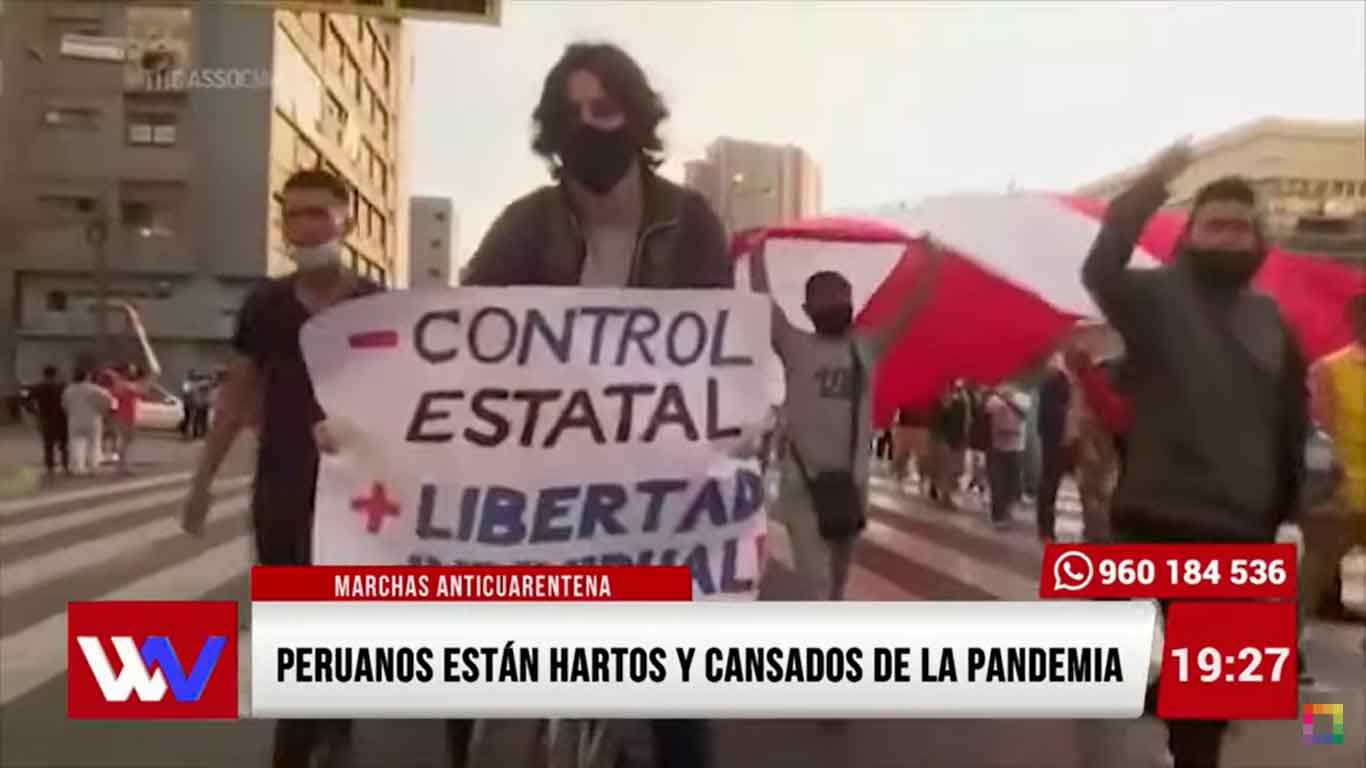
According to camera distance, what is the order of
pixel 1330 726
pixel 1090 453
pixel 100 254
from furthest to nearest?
pixel 1330 726
pixel 1090 453
pixel 100 254

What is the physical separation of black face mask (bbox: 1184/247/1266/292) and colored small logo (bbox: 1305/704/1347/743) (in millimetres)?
836

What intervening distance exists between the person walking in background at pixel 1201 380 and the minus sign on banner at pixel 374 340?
1262 millimetres

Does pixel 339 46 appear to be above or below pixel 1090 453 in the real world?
above

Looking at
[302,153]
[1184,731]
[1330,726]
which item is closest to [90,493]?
[302,153]

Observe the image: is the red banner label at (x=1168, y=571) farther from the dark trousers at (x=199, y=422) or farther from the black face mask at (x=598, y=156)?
the dark trousers at (x=199, y=422)

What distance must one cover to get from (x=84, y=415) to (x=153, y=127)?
20.3 inches

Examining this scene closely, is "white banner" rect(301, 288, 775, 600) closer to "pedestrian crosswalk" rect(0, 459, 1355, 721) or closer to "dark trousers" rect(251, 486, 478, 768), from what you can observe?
"dark trousers" rect(251, 486, 478, 768)

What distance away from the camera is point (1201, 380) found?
286 centimetres

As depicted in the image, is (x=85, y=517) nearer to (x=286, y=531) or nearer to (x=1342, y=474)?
(x=286, y=531)

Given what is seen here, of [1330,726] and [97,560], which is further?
[1330,726]

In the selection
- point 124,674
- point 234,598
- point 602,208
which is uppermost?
point 602,208

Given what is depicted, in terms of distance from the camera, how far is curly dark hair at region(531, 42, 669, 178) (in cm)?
265

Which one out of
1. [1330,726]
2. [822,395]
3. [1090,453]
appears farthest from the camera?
[1330,726]

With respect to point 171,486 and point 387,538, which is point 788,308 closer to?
point 387,538
